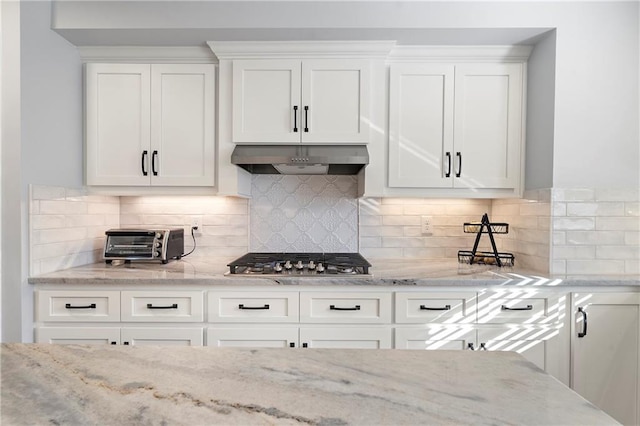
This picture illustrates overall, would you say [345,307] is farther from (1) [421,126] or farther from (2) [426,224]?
(1) [421,126]

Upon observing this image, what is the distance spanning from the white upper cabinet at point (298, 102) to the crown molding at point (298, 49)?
0.04 m

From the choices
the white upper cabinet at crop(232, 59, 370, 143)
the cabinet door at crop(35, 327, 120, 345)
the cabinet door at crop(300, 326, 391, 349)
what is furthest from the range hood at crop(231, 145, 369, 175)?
the cabinet door at crop(35, 327, 120, 345)

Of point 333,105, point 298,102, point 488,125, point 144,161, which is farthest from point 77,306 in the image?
point 488,125

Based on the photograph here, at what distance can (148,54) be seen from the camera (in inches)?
93.5

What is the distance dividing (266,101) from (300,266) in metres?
1.08

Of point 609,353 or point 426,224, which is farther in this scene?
point 426,224

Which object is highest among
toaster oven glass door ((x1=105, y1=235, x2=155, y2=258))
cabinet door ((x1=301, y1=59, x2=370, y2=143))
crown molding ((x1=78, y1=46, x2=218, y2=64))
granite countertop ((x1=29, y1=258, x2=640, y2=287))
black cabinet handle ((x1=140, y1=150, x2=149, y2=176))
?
crown molding ((x1=78, y1=46, x2=218, y2=64))

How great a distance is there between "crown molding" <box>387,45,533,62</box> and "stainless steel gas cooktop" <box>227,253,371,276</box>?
136 cm

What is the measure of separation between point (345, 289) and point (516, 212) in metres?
1.39

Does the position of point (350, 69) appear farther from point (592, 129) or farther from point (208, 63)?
point (592, 129)

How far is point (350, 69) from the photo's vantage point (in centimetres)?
231

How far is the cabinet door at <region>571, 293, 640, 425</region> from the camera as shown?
6.55ft

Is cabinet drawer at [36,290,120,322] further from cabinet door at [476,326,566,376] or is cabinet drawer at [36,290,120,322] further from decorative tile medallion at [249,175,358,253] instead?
cabinet door at [476,326,566,376]

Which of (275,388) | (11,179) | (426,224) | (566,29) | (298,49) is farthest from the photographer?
(426,224)
